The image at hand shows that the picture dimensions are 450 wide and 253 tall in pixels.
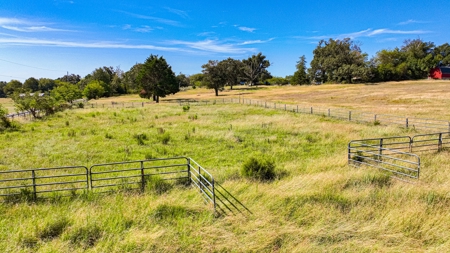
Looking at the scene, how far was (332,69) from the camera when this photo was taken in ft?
330

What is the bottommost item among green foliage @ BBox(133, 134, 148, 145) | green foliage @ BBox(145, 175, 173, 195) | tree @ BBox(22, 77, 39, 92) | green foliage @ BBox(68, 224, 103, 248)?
green foliage @ BBox(68, 224, 103, 248)

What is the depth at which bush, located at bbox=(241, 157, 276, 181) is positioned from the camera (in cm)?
973

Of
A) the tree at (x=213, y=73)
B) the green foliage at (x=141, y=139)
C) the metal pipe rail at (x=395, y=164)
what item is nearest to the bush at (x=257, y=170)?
the metal pipe rail at (x=395, y=164)

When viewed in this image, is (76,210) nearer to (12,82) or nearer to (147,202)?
(147,202)

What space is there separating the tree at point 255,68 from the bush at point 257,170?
103763 millimetres

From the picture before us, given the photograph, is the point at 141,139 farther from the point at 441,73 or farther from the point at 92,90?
the point at 441,73

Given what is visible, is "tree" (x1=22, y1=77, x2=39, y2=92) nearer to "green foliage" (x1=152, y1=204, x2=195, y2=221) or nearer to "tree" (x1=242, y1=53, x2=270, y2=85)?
"tree" (x1=242, y1=53, x2=270, y2=85)

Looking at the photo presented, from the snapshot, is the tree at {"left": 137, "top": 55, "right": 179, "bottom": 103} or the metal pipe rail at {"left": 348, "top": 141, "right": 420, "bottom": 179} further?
the tree at {"left": 137, "top": 55, "right": 179, "bottom": 103}

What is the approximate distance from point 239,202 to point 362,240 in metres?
3.18

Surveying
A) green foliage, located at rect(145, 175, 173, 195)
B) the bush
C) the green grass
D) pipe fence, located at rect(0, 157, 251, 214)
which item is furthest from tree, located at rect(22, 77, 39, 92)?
the bush

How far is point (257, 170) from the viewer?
9.95m

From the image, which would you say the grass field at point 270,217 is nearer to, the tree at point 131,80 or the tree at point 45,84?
the tree at point 131,80

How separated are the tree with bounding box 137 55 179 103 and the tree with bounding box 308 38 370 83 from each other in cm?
6356

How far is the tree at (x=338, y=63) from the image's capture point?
91500 millimetres
